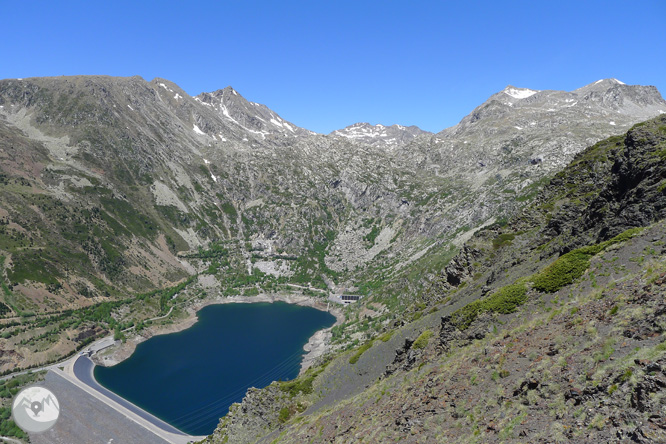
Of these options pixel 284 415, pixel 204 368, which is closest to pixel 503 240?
pixel 284 415

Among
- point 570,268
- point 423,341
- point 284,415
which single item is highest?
point 570,268

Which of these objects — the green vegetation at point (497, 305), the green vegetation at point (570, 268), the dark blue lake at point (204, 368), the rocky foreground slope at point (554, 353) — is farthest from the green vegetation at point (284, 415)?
the dark blue lake at point (204, 368)

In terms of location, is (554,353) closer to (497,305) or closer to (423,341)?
(497,305)

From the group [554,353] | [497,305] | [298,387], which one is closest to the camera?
[554,353]

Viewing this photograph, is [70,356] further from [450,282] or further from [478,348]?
[478,348]

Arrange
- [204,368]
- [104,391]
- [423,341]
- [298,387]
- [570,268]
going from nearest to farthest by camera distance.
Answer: [570,268] → [423,341] → [298,387] → [104,391] → [204,368]

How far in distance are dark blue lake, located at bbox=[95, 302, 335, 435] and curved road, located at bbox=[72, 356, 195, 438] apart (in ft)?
7.73

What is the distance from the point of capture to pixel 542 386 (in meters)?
17.7

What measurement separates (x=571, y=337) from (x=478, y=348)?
789 centimetres

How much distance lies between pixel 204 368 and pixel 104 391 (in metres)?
34.6

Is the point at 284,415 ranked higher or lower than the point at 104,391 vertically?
lower

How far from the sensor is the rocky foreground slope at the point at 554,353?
14.7 metres

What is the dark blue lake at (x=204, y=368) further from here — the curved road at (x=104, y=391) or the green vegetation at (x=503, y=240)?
the green vegetation at (x=503, y=240)

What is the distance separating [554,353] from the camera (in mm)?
19844
